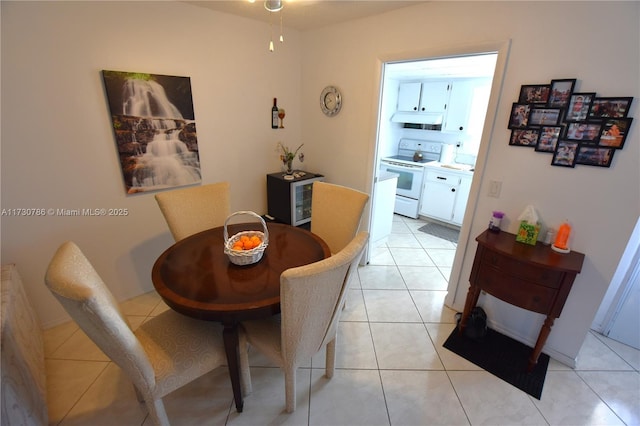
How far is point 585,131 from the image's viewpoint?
149 cm

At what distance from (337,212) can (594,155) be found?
5.03 ft

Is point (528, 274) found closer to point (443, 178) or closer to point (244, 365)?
point (244, 365)

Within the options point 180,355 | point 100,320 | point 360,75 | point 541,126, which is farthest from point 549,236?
point 100,320

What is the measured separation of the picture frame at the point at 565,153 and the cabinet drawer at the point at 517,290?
0.73m

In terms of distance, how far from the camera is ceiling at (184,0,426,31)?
6.55 ft

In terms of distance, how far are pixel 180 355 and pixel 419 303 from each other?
1.91 m

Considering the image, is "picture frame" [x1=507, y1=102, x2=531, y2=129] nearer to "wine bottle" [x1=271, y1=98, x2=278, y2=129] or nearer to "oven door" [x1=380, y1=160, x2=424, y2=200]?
"wine bottle" [x1=271, y1=98, x2=278, y2=129]

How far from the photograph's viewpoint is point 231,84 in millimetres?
2461

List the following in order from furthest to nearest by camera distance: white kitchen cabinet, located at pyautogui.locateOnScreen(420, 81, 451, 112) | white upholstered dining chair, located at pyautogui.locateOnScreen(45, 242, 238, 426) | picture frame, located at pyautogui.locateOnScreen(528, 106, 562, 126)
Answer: white kitchen cabinet, located at pyautogui.locateOnScreen(420, 81, 451, 112)
picture frame, located at pyautogui.locateOnScreen(528, 106, 562, 126)
white upholstered dining chair, located at pyautogui.locateOnScreen(45, 242, 238, 426)

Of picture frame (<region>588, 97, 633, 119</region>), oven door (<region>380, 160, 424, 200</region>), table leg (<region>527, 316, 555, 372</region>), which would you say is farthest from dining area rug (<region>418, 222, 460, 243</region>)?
picture frame (<region>588, 97, 633, 119</region>)

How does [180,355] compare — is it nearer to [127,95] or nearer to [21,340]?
[21,340]

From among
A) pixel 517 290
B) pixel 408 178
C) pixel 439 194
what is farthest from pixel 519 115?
pixel 408 178

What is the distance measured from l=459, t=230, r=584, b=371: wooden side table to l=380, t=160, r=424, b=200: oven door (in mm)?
2440

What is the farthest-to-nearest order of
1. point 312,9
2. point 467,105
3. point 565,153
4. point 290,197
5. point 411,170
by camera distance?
point 411,170 < point 467,105 < point 290,197 < point 312,9 < point 565,153
